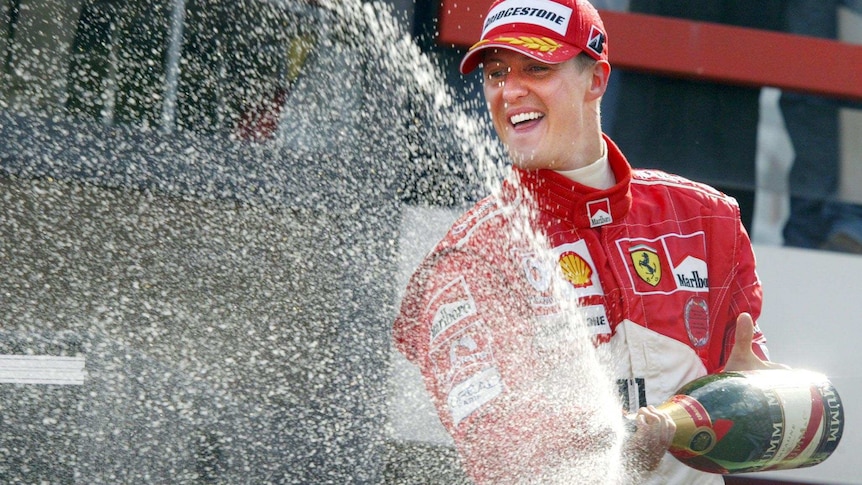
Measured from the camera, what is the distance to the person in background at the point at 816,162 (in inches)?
163

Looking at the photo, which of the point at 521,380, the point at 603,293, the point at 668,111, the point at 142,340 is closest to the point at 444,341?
the point at 521,380

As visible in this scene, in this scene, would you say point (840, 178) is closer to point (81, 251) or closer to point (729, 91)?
point (729, 91)

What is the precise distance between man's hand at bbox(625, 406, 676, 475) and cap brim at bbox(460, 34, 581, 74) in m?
0.73

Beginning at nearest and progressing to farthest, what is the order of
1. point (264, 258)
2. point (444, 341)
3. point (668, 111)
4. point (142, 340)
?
point (444, 341), point (142, 340), point (264, 258), point (668, 111)

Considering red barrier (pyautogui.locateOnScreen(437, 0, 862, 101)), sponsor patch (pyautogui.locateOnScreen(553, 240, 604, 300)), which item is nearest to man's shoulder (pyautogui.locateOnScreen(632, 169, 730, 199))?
sponsor patch (pyautogui.locateOnScreen(553, 240, 604, 300))

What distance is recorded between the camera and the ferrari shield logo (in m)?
2.07

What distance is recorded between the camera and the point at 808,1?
4.15 meters

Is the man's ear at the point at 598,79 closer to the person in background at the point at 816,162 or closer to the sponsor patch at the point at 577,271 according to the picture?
the sponsor patch at the point at 577,271

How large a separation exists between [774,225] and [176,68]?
7.85 feet

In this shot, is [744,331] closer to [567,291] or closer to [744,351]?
[744,351]

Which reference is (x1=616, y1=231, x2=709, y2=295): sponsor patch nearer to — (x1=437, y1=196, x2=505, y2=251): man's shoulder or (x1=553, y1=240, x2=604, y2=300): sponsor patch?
(x1=553, y1=240, x2=604, y2=300): sponsor patch

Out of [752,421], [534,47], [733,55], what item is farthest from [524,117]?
[733,55]

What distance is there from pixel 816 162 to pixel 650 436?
276 cm

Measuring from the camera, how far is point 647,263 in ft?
6.84
